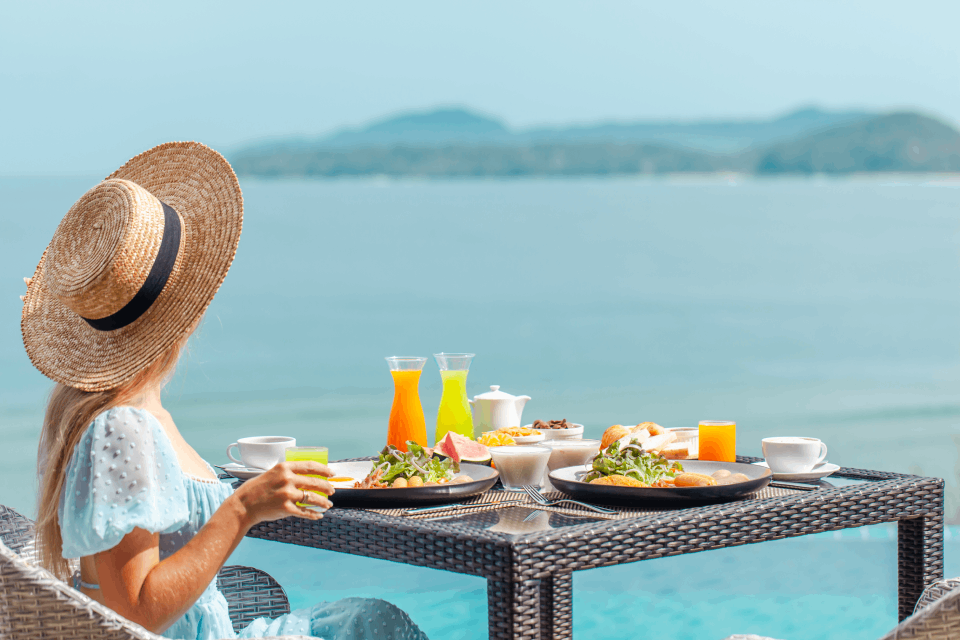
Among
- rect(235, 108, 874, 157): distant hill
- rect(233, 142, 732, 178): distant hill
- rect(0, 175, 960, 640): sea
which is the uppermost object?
rect(235, 108, 874, 157): distant hill

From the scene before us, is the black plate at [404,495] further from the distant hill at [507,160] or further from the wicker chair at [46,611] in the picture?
the distant hill at [507,160]

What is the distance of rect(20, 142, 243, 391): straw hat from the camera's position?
1.61 meters

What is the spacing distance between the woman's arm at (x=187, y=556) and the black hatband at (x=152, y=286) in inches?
14.9

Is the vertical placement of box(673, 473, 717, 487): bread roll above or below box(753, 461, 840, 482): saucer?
above

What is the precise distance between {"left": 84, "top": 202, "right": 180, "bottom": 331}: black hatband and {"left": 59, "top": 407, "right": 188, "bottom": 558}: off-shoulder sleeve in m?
0.20

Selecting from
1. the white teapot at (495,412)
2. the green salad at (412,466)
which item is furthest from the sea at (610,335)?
the green salad at (412,466)

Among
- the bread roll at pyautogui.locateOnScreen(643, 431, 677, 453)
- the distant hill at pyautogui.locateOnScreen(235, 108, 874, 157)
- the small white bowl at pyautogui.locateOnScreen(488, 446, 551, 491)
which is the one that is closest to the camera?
the small white bowl at pyautogui.locateOnScreen(488, 446, 551, 491)

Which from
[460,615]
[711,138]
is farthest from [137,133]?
[460,615]

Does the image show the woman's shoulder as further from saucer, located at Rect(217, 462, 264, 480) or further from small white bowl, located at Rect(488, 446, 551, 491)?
small white bowl, located at Rect(488, 446, 551, 491)

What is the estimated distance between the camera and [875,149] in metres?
→ 34.2

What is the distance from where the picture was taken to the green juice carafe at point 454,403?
2.48 m

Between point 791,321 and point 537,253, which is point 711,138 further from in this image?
point 791,321

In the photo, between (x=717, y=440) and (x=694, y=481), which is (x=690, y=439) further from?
(x=694, y=481)

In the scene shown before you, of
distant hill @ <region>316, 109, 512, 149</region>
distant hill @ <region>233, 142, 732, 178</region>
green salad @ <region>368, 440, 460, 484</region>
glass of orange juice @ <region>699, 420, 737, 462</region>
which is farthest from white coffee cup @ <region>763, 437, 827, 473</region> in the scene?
distant hill @ <region>316, 109, 512, 149</region>
